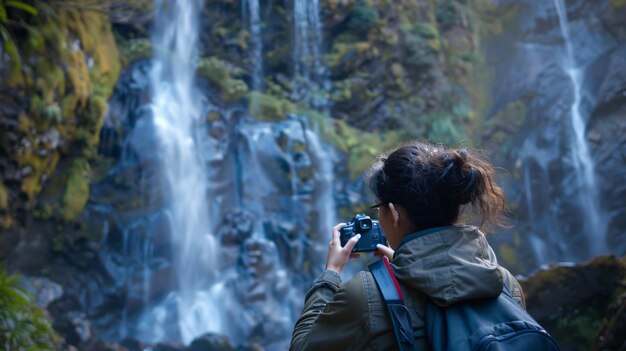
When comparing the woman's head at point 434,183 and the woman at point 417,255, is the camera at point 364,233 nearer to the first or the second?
the woman at point 417,255

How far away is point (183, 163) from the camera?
8.79 metres

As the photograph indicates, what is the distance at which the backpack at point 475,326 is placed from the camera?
3.62ft

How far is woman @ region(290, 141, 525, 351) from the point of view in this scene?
1.18 m

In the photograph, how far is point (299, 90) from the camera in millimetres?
10531

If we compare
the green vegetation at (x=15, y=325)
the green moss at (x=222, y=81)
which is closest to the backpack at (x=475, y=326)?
the green vegetation at (x=15, y=325)

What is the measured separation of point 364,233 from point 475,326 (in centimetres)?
55

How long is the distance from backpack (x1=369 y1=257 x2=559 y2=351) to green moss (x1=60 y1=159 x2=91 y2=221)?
754 centimetres

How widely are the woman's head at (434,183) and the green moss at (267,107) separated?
832 cm

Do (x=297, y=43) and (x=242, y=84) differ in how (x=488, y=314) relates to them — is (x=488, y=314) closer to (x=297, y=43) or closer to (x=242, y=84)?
(x=242, y=84)

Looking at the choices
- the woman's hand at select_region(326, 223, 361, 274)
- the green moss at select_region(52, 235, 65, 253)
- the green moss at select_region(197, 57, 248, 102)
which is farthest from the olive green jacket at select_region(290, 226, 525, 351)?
the green moss at select_region(197, 57, 248, 102)

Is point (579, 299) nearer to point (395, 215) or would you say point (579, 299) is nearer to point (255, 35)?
point (395, 215)

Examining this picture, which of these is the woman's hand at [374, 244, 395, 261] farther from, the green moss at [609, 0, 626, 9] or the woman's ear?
the green moss at [609, 0, 626, 9]

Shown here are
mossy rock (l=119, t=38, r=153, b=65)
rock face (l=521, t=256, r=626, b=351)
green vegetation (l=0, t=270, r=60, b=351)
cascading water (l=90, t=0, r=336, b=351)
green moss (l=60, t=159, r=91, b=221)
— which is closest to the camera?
green vegetation (l=0, t=270, r=60, b=351)

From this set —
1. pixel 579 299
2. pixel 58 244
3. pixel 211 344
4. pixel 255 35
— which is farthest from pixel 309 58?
pixel 579 299
